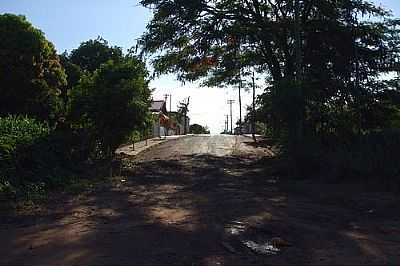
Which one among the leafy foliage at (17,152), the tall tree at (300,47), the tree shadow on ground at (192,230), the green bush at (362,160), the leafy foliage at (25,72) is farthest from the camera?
the leafy foliage at (25,72)

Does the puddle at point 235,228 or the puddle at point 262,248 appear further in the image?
the puddle at point 235,228

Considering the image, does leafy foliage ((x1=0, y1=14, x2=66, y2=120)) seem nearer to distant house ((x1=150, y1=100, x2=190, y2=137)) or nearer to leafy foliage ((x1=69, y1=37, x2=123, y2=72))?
distant house ((x1=150, y1=100, x2=190, y2=137))

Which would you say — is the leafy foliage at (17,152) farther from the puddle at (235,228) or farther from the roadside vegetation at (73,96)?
the puddle at (235,228)

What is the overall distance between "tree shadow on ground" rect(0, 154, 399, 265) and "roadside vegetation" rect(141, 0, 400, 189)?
3505mm

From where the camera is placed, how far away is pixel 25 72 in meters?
23.7

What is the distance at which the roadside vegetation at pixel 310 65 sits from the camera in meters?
17.5

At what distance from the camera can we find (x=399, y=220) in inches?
401

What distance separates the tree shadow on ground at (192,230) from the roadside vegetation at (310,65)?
3.51m

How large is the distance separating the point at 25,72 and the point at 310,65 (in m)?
12.2

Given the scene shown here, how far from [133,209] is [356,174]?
7.51 m

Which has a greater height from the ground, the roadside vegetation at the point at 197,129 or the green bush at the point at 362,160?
the roadside vegetation at the point at 197,129

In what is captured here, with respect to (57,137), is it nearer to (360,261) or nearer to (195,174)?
(195,174)

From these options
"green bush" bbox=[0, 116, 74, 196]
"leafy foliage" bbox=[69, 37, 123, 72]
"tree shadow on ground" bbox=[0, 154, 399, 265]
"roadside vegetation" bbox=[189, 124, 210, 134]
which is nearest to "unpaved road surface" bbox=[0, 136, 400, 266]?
"tree shadow on ground" bbox=[0, 154, 399, 265]

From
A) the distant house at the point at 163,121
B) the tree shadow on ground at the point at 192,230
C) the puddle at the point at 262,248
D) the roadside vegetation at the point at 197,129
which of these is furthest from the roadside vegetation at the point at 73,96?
the roadside vegetation at the point at 197,129
